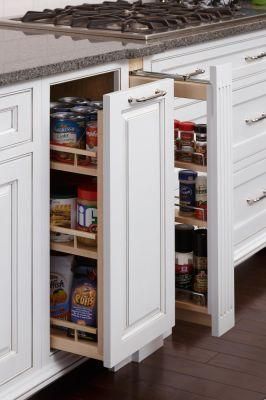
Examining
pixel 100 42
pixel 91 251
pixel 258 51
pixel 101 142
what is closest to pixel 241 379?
pixel 91 251

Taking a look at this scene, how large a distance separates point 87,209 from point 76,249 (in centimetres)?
11

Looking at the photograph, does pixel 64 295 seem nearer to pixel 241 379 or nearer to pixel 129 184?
pixel 129 184

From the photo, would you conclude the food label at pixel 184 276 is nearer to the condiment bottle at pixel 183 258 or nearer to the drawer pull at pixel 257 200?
the condiment bottle at pixel 183 258

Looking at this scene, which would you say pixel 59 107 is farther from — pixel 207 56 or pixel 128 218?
pixel 207 56

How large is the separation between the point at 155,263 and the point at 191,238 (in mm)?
290

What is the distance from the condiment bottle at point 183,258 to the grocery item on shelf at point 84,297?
349 mm

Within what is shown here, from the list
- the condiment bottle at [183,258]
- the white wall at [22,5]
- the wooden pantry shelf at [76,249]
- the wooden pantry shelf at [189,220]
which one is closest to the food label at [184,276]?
the condiment bottle at [183,258]

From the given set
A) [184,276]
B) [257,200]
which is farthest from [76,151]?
[257,200]

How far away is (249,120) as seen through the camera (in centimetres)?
346

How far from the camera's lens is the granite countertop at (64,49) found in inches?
90.7

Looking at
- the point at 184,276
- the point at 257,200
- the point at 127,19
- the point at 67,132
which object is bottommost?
the point at 184,276

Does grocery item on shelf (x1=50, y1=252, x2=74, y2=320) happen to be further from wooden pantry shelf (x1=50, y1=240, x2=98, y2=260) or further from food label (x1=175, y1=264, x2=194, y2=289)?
food label (x1=175, y1=264, x2=194, y2=289)

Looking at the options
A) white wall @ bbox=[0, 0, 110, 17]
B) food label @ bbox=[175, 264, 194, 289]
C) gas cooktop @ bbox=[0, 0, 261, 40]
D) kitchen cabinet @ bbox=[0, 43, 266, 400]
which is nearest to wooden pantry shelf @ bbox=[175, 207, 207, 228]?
kitchen cabinet @ bbox=[0, 43, 266, 400]

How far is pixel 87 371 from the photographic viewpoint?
2736 mm
